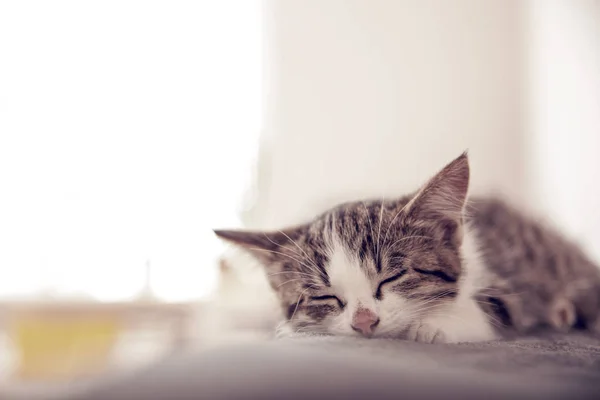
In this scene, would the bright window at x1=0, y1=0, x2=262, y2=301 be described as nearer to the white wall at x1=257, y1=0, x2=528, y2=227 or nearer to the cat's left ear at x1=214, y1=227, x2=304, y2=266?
the white wall at x1=257, y1=0, x2=528, y2=227

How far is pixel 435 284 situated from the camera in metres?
0.63

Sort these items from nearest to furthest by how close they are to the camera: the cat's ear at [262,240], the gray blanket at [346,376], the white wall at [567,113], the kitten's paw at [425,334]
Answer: the gray blanket at [346,376] → the kitten's paw at [425,334] → the cat's ear at [262,240] → the white wall at [567,113]

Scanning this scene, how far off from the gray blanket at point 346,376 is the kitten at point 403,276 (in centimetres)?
15

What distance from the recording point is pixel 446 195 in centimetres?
65

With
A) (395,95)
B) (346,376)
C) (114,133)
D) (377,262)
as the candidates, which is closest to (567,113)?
(395,95)

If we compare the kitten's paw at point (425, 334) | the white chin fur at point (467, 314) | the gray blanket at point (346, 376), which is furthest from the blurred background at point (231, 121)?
the gray blanket at point (346, 376)

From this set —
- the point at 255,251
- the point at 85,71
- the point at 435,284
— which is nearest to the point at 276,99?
the point at 85,71

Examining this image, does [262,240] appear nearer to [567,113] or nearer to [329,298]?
[329,298]

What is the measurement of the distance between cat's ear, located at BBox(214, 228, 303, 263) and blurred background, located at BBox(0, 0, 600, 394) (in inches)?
14.3

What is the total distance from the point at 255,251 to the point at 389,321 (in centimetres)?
25

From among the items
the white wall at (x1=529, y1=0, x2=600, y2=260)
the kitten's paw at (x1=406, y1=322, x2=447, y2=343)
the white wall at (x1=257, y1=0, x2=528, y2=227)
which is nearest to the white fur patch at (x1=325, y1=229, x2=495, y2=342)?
the kitten's paw at (x1=406, y1=322, x2=447, y2=343)

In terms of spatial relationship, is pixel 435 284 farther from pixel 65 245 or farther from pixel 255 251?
pixel 65 245

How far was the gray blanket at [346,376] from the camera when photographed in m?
0.31

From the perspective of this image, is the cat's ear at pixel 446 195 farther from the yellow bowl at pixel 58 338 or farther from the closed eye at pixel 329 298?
the yellow bowl at pixel 58 338
